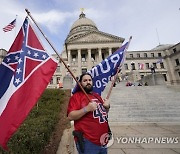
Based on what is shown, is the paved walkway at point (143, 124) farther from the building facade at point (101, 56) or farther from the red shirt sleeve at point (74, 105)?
the building facade at point (101, 56)

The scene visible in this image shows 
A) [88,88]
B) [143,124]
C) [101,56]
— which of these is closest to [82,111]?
[88,88]

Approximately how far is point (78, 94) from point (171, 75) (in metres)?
71.1

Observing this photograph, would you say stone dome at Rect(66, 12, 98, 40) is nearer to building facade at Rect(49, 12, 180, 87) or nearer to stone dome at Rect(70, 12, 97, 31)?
stone dome at Rect(70, 12, 97, 31)

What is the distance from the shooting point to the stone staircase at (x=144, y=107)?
1078cm

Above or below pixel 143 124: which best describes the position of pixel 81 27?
above

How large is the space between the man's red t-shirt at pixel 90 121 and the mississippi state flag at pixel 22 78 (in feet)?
2.85

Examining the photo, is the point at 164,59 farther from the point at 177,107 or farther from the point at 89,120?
the point at 89,120

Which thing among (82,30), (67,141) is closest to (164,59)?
(82,30)

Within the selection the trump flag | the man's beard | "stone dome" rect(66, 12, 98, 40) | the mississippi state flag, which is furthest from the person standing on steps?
"stone dome" rect(66, 12, 98, 40)

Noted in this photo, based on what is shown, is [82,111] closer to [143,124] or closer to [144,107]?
[143,124]

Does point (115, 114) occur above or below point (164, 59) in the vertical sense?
below

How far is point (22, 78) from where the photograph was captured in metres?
3.51

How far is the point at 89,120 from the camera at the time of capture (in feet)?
9.19

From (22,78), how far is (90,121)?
1.66m
